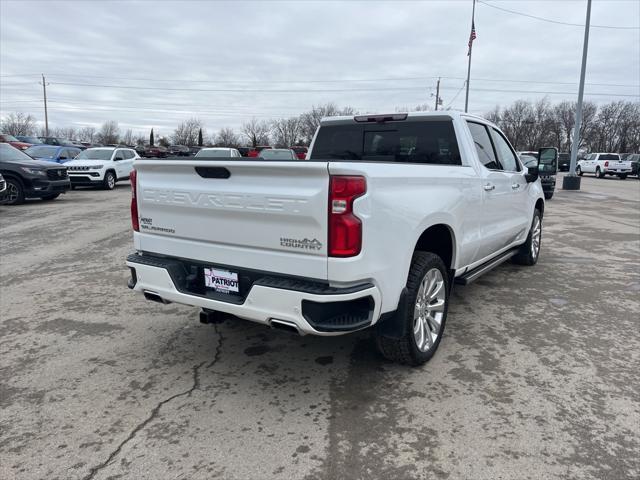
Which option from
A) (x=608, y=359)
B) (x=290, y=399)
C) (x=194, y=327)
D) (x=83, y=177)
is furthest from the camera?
(x=83, y=177)

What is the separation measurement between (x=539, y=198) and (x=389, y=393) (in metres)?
4.90

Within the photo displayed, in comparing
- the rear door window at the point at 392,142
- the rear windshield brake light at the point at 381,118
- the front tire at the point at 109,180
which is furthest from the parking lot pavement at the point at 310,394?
the front tire at the point at 109,180

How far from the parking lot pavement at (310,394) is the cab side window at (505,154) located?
4.88 ft

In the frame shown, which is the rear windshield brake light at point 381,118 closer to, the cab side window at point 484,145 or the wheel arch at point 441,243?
the cab side window at point 484,145

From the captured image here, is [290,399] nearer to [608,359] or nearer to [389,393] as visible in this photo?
[389,393]

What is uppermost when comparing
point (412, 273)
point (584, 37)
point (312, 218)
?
point (584, 37)

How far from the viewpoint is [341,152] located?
16.7 ft

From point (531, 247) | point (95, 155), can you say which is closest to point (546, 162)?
point (531, 247)

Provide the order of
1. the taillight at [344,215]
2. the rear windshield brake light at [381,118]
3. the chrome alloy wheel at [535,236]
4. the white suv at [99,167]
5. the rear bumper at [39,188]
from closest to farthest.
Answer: the taillight at [344,215], the rear windshield brake light at [381,118], the chrome alloy wheel at [535,236], the rear bumper at [39,188], the white suv at [99,167]

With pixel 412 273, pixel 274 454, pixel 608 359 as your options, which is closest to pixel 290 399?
pixel 274 454

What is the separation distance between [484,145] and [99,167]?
17082 millimetres

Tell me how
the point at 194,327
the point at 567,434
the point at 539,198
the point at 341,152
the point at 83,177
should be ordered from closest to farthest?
1. the point at 567,434
2. the point at 194,327
3. the point at 341,152
4. the point at 539,198
5. the point at 83,177

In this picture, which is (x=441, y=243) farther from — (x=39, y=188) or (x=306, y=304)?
(x=39, y=188)

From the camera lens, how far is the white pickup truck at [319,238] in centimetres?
277
